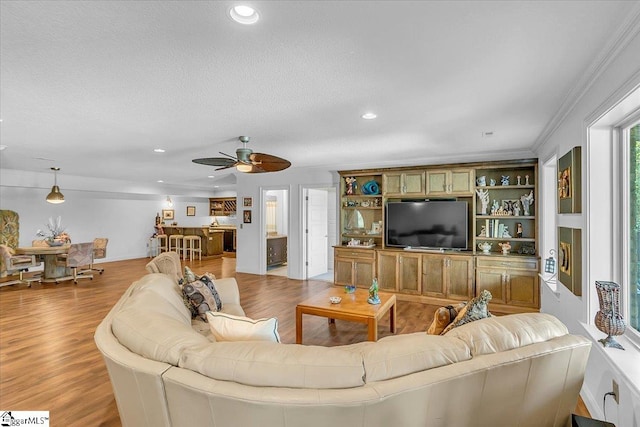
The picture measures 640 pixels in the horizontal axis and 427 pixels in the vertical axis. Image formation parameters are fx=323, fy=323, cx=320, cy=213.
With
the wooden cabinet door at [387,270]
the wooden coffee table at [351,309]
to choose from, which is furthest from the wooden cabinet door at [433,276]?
the wooden coffee table at [351,309]

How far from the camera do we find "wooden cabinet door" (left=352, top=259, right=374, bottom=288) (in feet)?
18.5

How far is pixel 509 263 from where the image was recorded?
4.63m

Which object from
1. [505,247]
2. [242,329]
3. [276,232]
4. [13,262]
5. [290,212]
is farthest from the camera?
[276,232]

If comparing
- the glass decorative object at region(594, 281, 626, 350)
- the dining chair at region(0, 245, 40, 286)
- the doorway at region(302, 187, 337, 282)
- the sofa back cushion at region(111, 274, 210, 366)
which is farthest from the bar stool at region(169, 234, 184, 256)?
the glass decorative object at region(594, 281, 626, 350)

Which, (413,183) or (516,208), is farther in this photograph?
(413,183)

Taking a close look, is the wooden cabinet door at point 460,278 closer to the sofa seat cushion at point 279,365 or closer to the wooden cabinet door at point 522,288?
the wooden cabinet door at point 522,288

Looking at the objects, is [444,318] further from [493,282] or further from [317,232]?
[317,232]

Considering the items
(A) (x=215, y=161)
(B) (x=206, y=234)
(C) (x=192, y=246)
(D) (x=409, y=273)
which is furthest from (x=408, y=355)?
(B) (x=206, y=234)

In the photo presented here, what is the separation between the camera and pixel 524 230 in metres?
4.90

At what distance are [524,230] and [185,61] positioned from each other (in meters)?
5.03

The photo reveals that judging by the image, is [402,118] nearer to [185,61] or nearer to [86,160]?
[185,61]

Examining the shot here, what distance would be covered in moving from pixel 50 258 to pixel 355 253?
242 inches

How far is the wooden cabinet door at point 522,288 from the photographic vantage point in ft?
14.7

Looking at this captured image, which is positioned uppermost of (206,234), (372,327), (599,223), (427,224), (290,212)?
(290,212)
